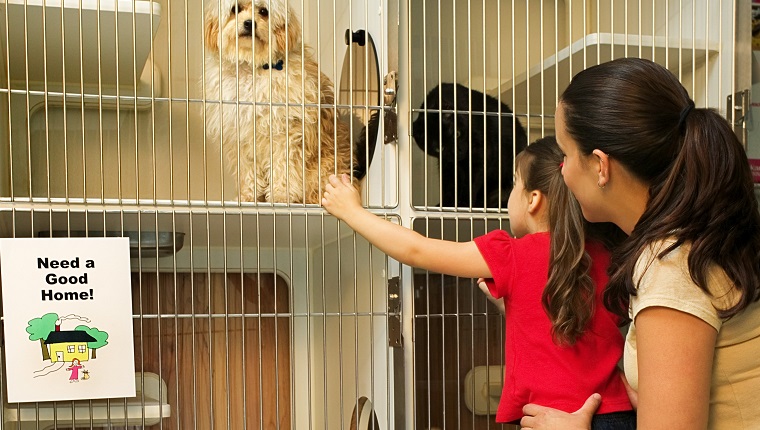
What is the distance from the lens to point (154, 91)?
121cm

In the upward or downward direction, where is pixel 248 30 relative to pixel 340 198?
upward

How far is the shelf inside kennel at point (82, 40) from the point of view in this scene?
112 centimetres

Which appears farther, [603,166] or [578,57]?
[578,57]

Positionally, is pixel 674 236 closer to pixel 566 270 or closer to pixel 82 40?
pixel 566 270

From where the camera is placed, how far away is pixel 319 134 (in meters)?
1.20

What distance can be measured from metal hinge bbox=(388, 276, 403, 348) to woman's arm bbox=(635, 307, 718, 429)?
440 millimetres

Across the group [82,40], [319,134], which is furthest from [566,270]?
[82,40]

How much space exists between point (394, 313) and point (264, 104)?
14.3 inches

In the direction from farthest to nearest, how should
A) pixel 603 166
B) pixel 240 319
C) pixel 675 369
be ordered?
pixel 240 319, pixel 603 166, pixel 675 369

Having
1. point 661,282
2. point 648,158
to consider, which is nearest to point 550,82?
point 648,158

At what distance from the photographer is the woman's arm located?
82cm

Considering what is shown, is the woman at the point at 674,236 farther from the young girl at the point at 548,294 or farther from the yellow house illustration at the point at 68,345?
the yellow house illustration at the point at 68,345

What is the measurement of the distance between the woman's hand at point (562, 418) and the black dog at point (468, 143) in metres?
0.35

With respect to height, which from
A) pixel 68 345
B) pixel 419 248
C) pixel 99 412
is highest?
pixel 419 248
